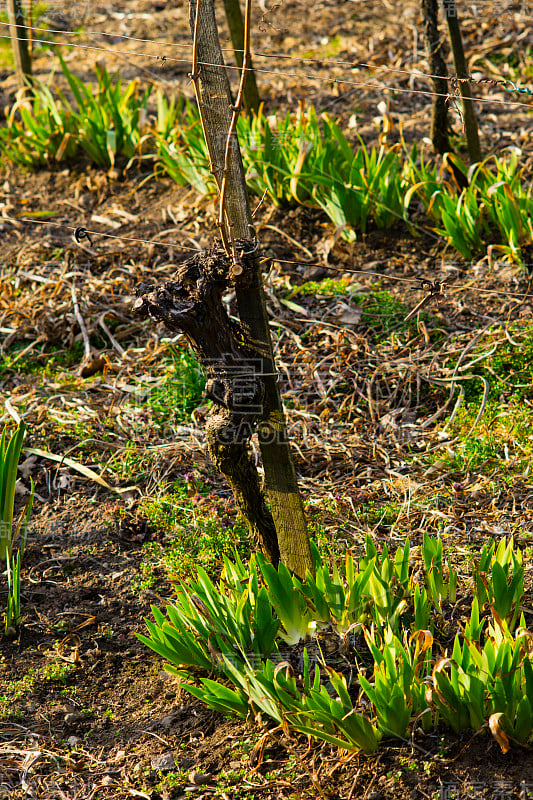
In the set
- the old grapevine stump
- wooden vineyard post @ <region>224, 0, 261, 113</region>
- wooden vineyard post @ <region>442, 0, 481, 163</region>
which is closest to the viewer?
the old grapevine stump

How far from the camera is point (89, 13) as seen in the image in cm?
651

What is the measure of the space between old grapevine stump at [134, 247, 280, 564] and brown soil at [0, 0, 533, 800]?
14 cm

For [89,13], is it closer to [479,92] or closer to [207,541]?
[479,92]

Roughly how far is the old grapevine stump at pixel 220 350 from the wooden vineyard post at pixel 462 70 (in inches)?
78.5

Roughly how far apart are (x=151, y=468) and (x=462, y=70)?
241 centimetres

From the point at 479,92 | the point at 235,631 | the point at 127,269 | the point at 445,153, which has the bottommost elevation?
the point at 235,631

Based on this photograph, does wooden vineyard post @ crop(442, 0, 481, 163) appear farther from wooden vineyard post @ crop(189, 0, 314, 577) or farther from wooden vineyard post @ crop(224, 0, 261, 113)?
wooden vineyard post @ crop(189, 0, 314, 577)

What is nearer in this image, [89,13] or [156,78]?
[156,78]

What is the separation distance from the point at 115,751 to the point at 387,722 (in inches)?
29.4

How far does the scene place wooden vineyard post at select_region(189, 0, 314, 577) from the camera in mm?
1816

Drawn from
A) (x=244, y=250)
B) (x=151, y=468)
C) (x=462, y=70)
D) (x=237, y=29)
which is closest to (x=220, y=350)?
(x=244, y=250)

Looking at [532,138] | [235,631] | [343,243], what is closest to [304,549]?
[235,631]

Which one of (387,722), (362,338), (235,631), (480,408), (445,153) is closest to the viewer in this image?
(387,722)

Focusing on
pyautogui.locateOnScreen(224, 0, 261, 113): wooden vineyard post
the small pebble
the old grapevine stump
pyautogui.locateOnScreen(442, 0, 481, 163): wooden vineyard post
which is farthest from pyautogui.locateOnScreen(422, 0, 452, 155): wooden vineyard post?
the small pebble
